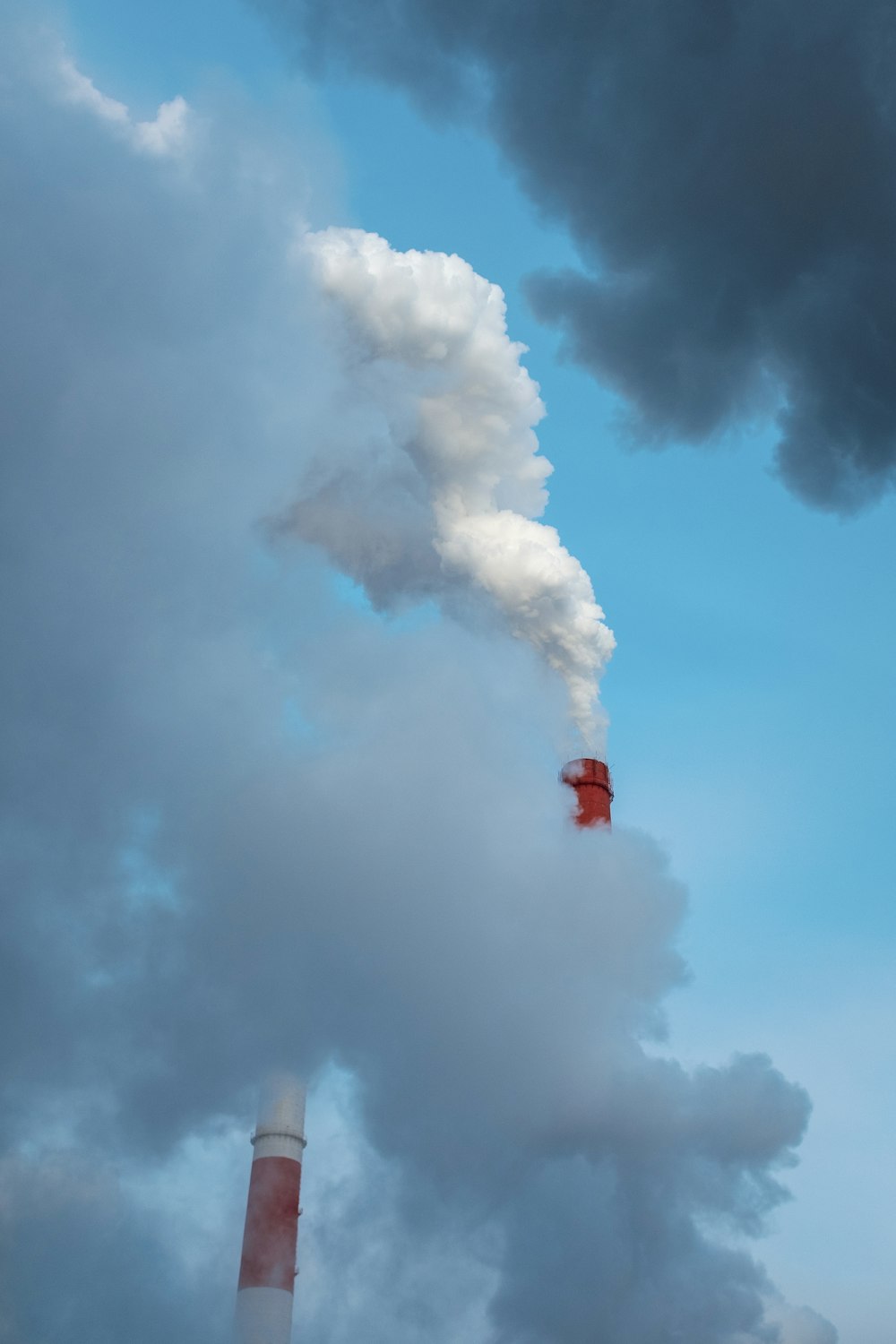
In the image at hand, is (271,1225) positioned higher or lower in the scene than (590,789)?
lower

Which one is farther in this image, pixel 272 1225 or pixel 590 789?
pixel 590 789

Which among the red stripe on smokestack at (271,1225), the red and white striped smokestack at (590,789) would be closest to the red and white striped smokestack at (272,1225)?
the red stripe on smokestack at (271,1225)

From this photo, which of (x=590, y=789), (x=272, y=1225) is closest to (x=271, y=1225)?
(x=272, y=1225)

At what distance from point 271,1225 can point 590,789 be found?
56.2ft

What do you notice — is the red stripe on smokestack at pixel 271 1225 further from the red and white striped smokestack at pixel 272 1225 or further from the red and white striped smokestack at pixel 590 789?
the red and white striped smokestack at pixel 590 789

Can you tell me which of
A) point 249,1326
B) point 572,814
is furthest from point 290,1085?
point 572,814

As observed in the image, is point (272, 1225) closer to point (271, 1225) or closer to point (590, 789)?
point (271, 1225)

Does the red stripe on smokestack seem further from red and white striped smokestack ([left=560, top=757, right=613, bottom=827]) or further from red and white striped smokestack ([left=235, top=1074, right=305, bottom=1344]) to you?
red and white striped smokestack ([left=560, top=757, right=613, bottom=827])

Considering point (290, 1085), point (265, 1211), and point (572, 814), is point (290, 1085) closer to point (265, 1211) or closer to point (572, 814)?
point (265, 1211)

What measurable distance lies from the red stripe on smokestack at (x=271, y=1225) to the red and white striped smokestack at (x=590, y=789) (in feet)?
48.0

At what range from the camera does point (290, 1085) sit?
3991 cm

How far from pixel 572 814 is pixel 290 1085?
505 inches

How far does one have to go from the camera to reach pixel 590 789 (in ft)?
145

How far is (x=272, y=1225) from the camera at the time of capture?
3594 centimetres
